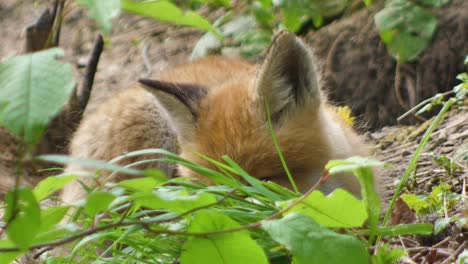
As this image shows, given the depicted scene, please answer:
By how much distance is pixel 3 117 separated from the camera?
121 cm

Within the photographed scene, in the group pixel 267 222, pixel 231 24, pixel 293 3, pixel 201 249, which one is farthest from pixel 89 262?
pixel 231 24

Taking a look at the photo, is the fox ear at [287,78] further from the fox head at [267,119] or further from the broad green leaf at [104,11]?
the broad green leaf at [104,11]

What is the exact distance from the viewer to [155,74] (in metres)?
5.89

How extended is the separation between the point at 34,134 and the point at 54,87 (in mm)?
104

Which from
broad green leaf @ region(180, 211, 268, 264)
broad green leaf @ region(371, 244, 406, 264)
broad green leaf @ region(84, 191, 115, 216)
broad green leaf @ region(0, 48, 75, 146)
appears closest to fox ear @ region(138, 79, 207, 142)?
broad green leaf @ region(180, 211, 268, 264)

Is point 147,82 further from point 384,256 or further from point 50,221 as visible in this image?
point 384,256

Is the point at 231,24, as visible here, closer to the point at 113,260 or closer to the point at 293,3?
the point at 293,3

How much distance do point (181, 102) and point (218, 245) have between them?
154 centimetres

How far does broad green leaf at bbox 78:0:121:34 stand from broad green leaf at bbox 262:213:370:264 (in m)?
0.79

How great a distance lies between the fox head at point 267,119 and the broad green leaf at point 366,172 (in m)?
1.07

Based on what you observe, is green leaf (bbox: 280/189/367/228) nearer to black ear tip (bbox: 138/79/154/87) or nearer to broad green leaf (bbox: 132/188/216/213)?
broad green leaf (bbox: 132/188/216/213)

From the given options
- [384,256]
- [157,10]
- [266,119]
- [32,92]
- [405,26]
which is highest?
[157,10]

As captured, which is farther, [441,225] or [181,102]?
[181,102]

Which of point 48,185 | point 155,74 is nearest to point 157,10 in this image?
point 48,185
